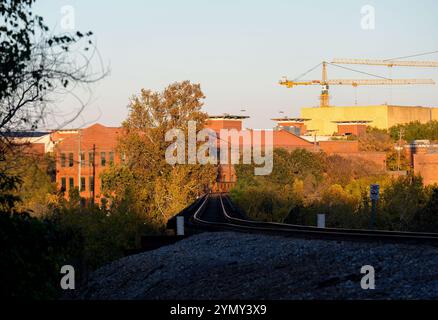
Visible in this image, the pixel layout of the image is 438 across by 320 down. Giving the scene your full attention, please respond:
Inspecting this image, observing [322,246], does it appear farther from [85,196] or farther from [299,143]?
[299,143]

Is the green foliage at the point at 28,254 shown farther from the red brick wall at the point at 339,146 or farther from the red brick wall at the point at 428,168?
the red brick wall at the point at 339,146

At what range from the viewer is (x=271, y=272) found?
19.9m

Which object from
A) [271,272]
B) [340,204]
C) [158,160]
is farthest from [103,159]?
[271,272]

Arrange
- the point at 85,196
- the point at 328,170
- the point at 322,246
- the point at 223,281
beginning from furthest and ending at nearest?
the point at 328,170 < the point at 85,196 < the point at 322,246 < the point at 223,281

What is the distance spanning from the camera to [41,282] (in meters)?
→ 15.7

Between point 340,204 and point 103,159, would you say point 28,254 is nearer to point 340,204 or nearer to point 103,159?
point 340,204

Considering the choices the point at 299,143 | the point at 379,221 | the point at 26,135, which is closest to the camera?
the point at 26,135

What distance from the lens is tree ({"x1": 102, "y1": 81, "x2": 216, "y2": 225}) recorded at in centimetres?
8207

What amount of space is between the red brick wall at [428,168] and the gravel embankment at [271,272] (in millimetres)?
102632

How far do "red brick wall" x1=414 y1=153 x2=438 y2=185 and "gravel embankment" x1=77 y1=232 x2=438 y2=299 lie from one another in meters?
103

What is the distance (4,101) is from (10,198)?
1436 mm

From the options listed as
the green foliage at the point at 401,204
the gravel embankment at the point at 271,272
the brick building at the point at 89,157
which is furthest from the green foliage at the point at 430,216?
the brick building at the point at 89,157

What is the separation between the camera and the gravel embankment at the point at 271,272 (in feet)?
54.4

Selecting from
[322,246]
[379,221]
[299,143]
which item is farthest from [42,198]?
[322,246]
